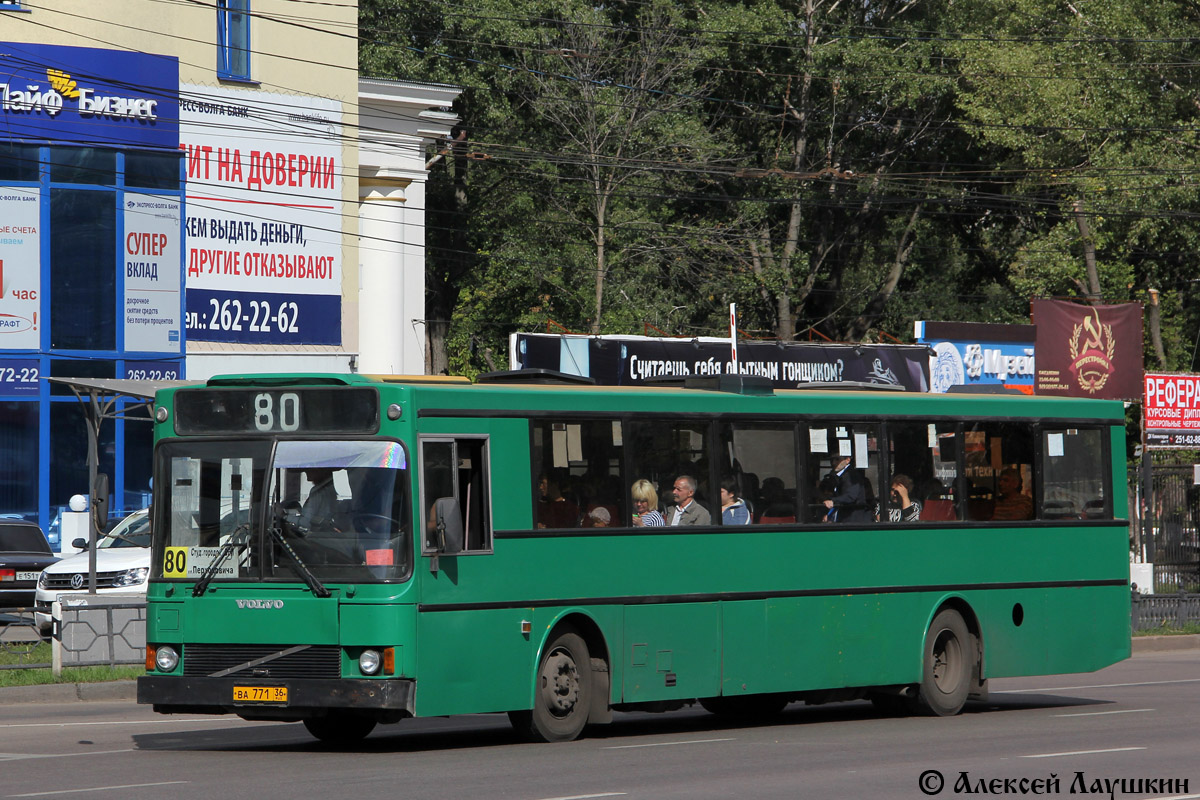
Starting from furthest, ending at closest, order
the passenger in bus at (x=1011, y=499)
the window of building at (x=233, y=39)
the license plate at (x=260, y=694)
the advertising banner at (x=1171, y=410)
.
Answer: the window of building at (x=233, y=39)
the advertising banner at (x=1171, y=410)
the passenger in bus at (x=1011, y=499)
the license plate at (x=260, y=694)

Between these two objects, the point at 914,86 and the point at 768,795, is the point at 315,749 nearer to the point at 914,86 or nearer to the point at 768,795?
the point at 768,795

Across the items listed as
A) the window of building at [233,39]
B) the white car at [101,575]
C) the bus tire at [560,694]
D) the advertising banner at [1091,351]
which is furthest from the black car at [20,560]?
the advertising banner at [1091,351]

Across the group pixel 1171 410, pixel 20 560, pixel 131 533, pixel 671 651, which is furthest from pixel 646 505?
pixel 1171 410

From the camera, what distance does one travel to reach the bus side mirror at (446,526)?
39.9 feet

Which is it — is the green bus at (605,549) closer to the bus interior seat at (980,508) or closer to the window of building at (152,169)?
the bus interior seat at (980,508)

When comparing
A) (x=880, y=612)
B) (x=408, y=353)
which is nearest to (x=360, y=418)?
(x=880, y=612)

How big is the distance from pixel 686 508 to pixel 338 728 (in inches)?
128

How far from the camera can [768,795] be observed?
34.1 feet

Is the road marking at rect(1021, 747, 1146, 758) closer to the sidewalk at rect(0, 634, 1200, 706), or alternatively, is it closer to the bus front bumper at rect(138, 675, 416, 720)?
the bus front bumper at rect(138, 675, 416, 720)

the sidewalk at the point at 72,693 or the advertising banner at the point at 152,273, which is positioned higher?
the advertising banner at the point at 152,273

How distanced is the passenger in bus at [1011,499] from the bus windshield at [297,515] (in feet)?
22.2

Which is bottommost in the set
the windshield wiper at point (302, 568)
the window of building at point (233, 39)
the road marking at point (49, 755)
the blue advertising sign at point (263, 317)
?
the road marking at point (49, 755)

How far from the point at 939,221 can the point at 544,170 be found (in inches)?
568

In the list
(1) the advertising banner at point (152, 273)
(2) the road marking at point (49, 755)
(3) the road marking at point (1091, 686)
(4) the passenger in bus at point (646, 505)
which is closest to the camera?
(2) the road marking at point (49, 755)
